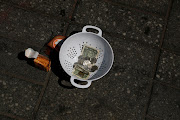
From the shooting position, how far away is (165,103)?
2.67m

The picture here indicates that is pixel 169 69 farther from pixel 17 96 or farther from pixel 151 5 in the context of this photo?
pixel 17 96

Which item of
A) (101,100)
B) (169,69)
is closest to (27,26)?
(101,100)

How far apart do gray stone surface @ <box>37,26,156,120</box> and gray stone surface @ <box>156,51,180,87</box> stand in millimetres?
161

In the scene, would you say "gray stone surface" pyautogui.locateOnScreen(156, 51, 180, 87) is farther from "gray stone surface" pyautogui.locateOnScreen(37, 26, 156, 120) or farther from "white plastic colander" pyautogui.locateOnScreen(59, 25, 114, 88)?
"white plastic colander" pyautogui.locateOnScreen(59, 25, 114, 88)

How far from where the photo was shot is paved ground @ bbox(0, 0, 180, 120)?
98.6 inches

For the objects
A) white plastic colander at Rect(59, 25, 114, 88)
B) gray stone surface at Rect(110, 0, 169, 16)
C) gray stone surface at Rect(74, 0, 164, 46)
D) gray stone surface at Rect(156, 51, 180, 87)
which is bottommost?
gray stone surface at Rect(156, 51, 180, 87)

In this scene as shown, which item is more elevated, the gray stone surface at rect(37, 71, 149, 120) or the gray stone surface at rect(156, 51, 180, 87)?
the gray stone surface at rect(156, 51, 180, 87)

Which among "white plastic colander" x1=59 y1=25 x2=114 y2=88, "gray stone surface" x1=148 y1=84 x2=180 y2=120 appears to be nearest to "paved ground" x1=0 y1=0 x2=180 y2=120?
"gray stone surface" x1=148 y1=84 x2=180 y2=120

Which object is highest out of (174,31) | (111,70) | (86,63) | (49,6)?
(49,6)

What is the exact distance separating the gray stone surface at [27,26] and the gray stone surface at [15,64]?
14 cm

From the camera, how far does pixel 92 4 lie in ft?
9.27

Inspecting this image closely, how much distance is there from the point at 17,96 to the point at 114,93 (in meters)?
1.31

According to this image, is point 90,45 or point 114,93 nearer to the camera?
point 90,45

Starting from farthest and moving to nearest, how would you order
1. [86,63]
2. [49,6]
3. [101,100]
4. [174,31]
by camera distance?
[174,31], [49,6], [101,100], [86,63]
